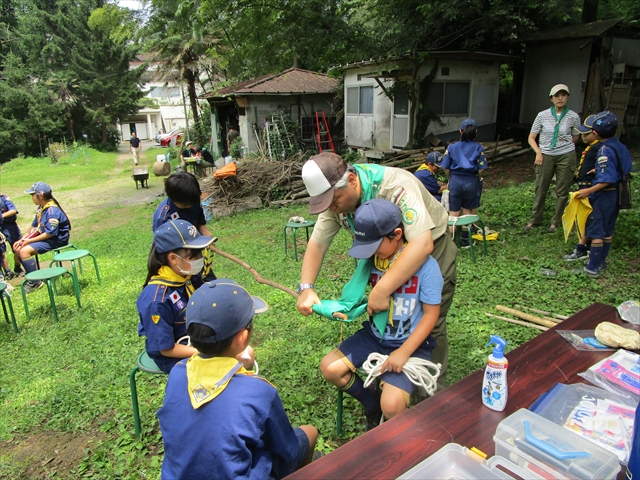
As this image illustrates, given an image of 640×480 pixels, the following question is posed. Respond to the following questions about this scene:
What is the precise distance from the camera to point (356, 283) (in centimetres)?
236

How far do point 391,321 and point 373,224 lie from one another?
23.4 inches

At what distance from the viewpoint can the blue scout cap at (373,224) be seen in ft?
6.88

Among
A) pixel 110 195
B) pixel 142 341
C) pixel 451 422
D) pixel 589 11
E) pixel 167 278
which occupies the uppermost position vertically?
pixel 589 11

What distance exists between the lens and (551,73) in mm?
13352

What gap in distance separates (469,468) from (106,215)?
13.7 metres

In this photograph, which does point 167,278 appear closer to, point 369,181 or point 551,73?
point 369,181

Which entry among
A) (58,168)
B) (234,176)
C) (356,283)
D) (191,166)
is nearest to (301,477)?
(356,283)

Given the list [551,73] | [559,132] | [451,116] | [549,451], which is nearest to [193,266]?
[549,451]

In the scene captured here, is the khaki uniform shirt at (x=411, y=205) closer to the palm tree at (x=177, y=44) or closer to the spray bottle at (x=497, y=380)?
the spray bottle at (x=497, y=380)

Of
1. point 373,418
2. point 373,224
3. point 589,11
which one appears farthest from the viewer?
point 589,11

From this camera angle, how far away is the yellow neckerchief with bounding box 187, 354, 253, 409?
1.51 m

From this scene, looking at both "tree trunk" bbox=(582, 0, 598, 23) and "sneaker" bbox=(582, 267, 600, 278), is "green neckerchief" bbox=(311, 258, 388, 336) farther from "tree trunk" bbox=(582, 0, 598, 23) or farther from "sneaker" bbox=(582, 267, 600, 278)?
"tree trunk" bbox=(582, 0, 598, 23)

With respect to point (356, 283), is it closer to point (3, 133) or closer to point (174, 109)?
point (3, 133)

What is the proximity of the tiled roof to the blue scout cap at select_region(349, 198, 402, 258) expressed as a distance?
597 inches
